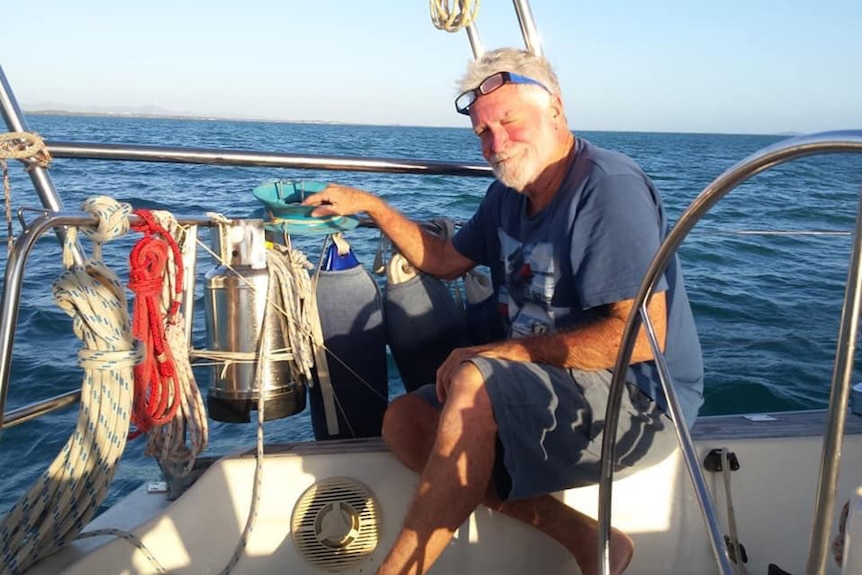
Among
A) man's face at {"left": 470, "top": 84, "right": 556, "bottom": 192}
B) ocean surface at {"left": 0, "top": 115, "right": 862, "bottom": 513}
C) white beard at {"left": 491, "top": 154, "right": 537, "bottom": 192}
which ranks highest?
man's face at {"left": 470, "top": 84, "right": 556, "bottom": 192}

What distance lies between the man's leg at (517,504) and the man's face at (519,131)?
2.08 ft

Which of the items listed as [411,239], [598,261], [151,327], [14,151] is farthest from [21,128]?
[598,261]

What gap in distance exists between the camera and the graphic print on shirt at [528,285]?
6.21ft

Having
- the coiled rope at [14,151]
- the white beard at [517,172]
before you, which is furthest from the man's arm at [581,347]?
the coiled rope at [14,151]

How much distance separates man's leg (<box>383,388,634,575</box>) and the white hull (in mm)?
43

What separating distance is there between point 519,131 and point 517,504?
0.91 m

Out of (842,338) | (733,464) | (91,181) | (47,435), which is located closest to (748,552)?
(733,464)

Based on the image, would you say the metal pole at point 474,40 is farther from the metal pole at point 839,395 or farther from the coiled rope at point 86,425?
the metal pole at point 839,395

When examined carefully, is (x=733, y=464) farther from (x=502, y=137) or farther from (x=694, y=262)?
(x=694, y=262)

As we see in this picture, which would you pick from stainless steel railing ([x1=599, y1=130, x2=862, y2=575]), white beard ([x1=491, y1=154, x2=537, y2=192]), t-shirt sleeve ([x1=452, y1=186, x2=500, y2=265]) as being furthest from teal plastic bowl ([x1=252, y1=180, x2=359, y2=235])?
stainless steel railing ([x1=599, y1=130, x2=862, y2=575])

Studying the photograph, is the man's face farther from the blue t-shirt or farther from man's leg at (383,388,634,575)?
man's leg at (383,388,634,575)

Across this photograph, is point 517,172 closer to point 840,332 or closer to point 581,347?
point 581,347

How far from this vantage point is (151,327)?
176 centimetres

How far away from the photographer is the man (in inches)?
63.7
